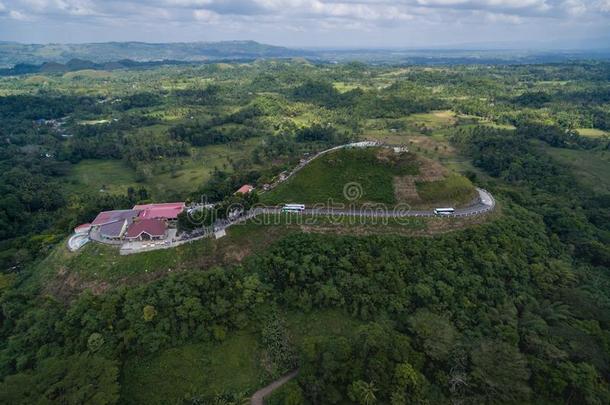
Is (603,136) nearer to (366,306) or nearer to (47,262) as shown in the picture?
(366,306)

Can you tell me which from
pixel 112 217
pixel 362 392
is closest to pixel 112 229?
pixel 112 217

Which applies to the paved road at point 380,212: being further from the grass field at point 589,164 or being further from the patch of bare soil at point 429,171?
the grass field at point 589,164

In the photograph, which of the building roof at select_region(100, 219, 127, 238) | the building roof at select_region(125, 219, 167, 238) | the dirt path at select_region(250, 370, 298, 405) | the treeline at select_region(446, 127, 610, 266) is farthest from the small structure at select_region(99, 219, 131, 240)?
the treeline at select_region(446, 127, 610, 266)

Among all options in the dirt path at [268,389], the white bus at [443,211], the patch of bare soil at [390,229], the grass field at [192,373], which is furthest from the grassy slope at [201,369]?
the white bus at [443,211]

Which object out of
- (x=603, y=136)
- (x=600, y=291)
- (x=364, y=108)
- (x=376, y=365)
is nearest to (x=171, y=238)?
(x=376, y=365)

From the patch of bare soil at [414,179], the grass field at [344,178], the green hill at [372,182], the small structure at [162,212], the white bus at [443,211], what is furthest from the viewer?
the grass field at [344,178]

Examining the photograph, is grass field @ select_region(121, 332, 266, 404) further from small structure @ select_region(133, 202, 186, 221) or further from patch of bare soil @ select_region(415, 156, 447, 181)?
patch of bare soil @ select_region(415, 156, 447, 181)

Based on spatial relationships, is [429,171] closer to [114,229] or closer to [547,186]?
[114,229]
